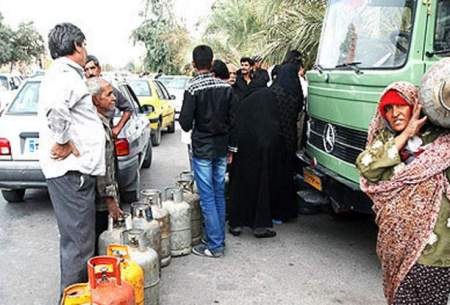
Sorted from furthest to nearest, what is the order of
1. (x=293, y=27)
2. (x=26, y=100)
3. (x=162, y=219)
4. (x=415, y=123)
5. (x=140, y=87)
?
1. (x=140, y=87)
2. (x=293, y=27)
3. (x=26, y=100)
4. (x=162, y=219)
5. (x=415, y=123)

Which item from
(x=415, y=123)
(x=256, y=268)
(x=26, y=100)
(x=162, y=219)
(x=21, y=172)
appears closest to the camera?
(x=415, y=123)

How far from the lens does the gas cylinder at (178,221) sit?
4.50m

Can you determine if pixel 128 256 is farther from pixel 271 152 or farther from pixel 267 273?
pixel 271 152

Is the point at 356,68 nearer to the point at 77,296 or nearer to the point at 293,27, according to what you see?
the point at 77,296

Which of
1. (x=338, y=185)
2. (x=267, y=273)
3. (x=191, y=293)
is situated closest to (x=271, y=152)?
(x=338, y=185)

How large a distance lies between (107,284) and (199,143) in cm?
190

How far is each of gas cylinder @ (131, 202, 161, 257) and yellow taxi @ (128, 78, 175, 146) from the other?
6.68 meters

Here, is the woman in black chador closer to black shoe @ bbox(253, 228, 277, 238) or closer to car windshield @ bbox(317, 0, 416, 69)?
black shoe @ bbox(253, 228, 277, 238)

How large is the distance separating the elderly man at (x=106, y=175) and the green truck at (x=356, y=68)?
190cm

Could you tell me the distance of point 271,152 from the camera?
199 inches

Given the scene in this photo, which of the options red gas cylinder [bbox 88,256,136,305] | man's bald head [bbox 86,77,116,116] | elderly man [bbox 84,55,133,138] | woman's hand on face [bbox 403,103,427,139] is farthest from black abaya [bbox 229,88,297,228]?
woman's hand on face [bbox 403,103,427,139]

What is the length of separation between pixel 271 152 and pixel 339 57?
3.86ft

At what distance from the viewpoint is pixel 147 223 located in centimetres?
395

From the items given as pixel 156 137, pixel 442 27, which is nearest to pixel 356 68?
pixel 442 27
